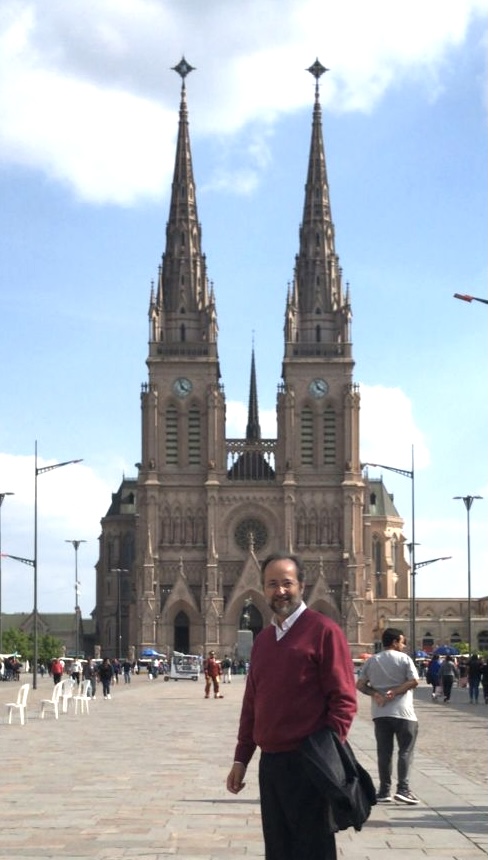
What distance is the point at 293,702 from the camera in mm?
8211

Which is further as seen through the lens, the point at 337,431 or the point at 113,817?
the point at 337,431

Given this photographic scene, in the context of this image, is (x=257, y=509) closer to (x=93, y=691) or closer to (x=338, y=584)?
(x=338, y=584)

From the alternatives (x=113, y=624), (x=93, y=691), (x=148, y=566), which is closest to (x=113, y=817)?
(x=93, y=691)

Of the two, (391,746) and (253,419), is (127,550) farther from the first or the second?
(391,746)

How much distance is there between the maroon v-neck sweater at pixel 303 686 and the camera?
321 inches

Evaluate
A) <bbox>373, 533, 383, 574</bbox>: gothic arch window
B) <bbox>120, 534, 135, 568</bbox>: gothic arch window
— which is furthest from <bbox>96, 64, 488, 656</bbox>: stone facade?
<bbox>373, 533, 383, 574</bbox>: gothic arch window

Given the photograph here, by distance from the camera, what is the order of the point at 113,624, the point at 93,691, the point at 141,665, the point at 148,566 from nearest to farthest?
the point at 93,691, the point at 141,665, the point at 148,566, the point at 113,624

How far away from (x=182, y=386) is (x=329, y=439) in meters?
11.5

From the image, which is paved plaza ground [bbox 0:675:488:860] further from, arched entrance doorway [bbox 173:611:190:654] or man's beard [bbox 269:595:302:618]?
arched entrance doorway [bbox 173:611:190:654]

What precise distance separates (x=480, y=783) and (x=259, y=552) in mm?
104964

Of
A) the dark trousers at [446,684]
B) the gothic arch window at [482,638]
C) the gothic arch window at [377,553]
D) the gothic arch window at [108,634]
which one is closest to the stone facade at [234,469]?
the gothic arch window at [108,634]

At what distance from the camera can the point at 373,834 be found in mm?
12852

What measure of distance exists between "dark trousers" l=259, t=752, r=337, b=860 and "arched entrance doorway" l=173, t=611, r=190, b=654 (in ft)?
372

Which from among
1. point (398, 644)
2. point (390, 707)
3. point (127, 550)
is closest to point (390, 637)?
point (398, 644)
